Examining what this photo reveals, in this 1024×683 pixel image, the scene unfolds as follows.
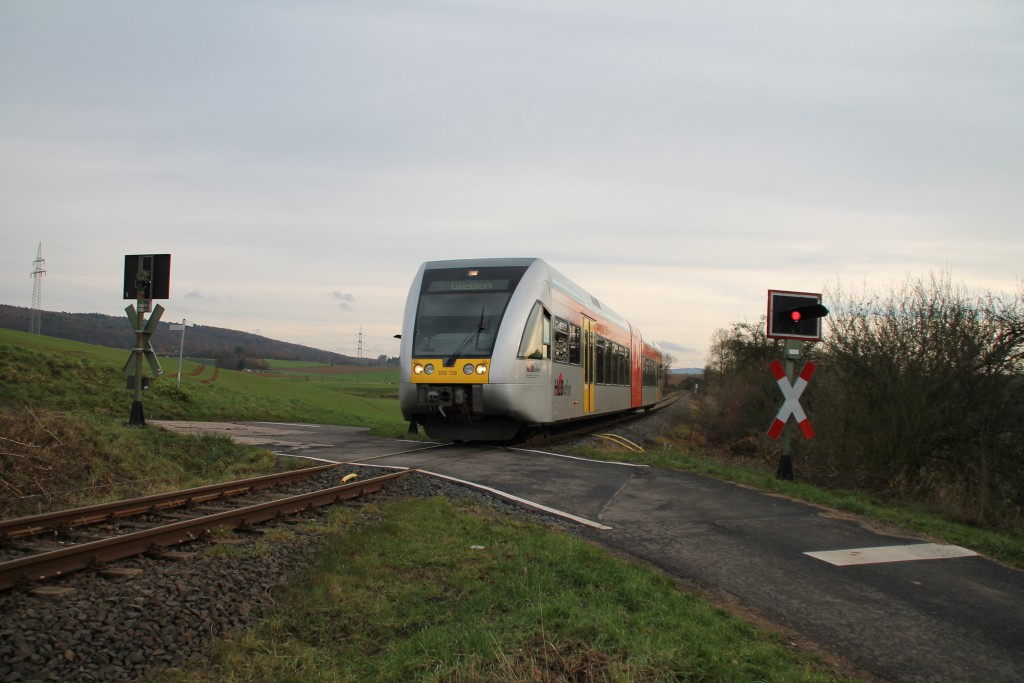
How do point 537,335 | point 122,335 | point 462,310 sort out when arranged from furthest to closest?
point 122,335 < point 537,335 < point 462,310

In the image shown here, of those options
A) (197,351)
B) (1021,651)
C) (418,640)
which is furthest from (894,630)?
(197,351)

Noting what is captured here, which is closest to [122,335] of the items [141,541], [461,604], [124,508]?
[124,508]

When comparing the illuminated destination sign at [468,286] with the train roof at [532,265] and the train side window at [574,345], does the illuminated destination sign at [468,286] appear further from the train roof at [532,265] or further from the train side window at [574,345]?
the train side window at [574,345]

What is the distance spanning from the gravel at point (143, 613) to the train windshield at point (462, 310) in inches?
311

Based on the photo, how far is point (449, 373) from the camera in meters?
13.8

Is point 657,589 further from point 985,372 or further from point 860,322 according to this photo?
point 860,322

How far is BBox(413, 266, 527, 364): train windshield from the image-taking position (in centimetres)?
1388

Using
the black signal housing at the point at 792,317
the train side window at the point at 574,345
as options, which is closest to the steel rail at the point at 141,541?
the black signal housing at the point at 792,317

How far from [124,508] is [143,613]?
317 cm

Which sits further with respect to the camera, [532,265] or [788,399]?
[532,265]

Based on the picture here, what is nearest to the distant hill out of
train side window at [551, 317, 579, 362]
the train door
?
the train door

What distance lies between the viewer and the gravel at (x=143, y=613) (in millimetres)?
3832

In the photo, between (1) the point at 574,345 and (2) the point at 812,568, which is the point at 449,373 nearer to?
(1) the point at 574,345

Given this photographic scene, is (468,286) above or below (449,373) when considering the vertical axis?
above
